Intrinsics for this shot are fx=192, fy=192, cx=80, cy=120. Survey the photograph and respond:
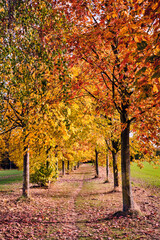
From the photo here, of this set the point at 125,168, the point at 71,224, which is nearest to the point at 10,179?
the point at 71,224

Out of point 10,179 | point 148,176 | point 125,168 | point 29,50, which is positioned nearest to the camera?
point 29,50

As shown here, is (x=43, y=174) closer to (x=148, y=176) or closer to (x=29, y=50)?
(x=29, y=50)

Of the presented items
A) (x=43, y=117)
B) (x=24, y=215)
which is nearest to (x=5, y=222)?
(x=24, y=215)

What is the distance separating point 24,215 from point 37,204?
2351mm

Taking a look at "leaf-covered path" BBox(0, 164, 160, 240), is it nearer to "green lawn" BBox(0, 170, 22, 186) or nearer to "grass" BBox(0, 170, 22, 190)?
"grass" BBox(0, 170, 22, 190)

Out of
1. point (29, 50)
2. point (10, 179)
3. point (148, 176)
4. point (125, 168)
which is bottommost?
point (148, 176)

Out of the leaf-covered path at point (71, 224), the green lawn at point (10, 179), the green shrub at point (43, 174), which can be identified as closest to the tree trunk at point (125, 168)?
the leaf-covered path at point (71, 224)

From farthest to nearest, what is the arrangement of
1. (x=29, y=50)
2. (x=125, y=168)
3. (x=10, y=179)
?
(x=10, y=179) → (x=125, y=168) → (x=29, y=50)

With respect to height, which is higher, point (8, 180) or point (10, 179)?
point (8, 180)

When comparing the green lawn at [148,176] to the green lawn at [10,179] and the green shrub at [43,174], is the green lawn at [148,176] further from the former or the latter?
the green lawn at [10,179]

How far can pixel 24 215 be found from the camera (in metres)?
8.27

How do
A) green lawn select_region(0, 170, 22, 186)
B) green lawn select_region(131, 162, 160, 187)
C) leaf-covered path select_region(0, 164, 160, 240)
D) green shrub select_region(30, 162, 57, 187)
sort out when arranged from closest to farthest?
leaf-covered path select_region(0, 164, 160, 240) → green shrub select_region(30, 162, 57, 187) → green lawn select_region(131, 162, 160, 187) → green lawn select_region(0, 170, 22, 186)

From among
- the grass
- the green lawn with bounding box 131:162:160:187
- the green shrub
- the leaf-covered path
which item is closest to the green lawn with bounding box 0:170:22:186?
the grass

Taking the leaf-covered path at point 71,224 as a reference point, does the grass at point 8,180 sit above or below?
below
